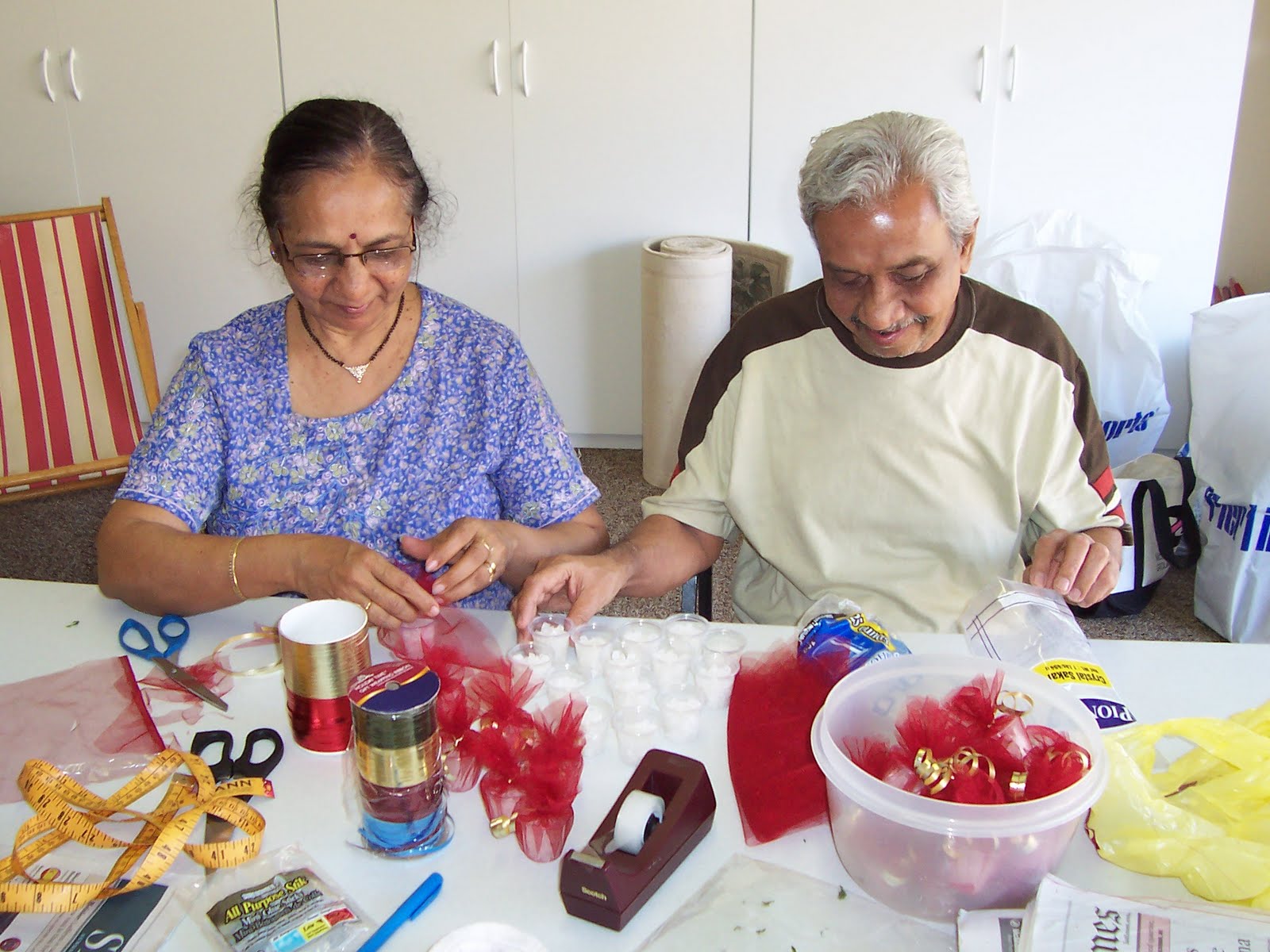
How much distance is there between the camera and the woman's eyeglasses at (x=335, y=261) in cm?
154

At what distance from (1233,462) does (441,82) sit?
102 inches

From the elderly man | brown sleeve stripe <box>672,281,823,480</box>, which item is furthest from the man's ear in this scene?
brown sleeve stripe <box>672,281,823,480</box>

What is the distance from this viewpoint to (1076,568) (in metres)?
1.39

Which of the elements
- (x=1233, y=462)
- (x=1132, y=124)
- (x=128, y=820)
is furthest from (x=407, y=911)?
(x=1132, y=124)

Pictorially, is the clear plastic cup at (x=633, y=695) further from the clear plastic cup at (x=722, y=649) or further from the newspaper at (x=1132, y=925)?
the newspaper at (x=1132, y=925)

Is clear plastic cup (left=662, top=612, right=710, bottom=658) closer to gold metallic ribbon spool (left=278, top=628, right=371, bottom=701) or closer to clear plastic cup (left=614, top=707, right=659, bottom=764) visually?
clear plastic cup (left=614, top=707, right=659, bottom=764)

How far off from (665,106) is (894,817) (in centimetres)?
294

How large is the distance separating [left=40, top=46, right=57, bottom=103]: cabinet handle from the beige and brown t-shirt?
3028mm

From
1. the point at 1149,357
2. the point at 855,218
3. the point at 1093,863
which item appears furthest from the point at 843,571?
the point at 1149,357

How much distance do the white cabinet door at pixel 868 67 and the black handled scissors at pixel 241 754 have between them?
2.73m

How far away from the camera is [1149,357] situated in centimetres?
319

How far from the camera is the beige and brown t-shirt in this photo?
1.59 metres

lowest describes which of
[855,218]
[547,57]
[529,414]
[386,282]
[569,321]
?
[569,321]

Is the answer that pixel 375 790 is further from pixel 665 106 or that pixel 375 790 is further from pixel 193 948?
pixel 665 106
